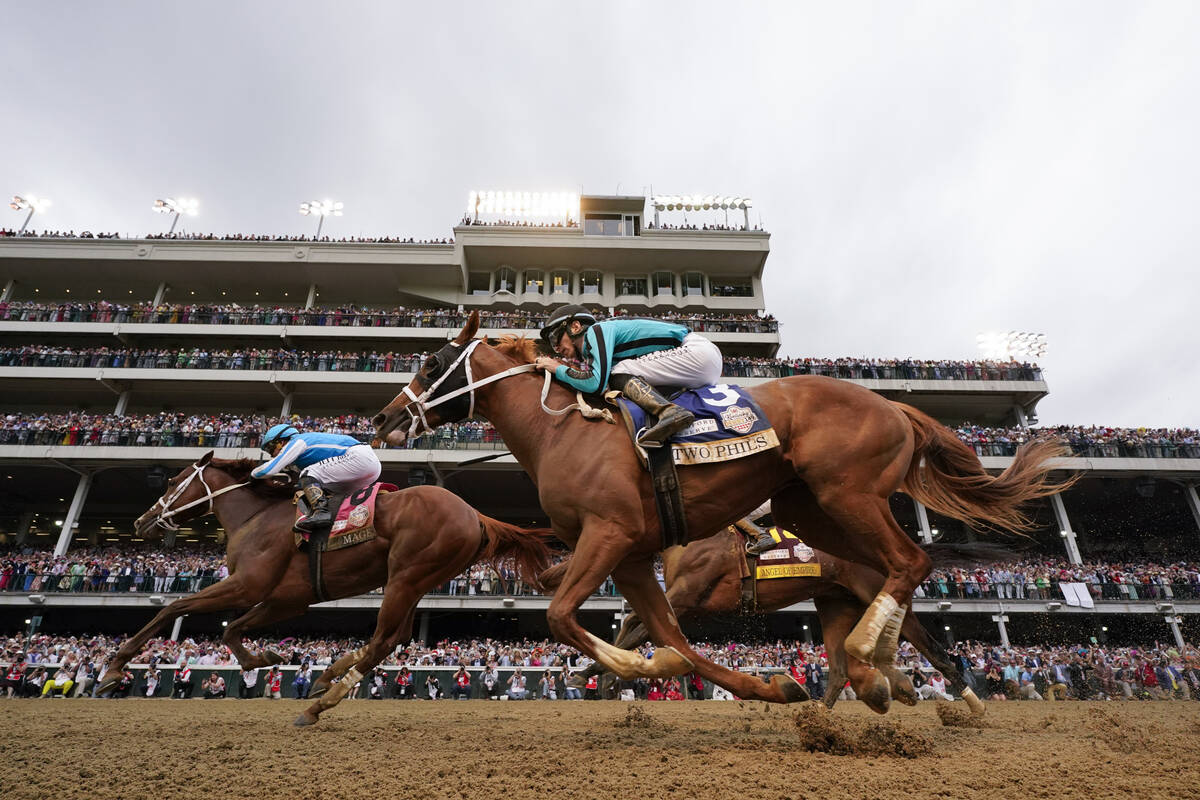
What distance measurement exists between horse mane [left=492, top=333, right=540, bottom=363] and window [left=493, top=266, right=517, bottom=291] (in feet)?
109

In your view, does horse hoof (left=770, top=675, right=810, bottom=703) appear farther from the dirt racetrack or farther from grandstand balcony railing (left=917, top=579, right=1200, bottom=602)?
grandstand balcony railing (left=917, top=579, right=1200, bottom=602)

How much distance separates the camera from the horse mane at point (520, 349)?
5.23 m

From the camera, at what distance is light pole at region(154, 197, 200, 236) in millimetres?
40188

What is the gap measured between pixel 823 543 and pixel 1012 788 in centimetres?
211

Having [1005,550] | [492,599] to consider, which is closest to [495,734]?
[1005,550]

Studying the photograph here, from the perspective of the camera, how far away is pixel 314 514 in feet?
24.0

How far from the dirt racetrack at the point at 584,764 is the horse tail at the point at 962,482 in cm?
165

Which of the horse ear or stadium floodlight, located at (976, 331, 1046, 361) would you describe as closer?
the horse ear

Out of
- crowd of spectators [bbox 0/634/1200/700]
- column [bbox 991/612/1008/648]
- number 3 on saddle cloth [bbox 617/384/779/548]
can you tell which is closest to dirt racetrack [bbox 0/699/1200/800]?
number 3 on saddle cloth [bbox 617/384/779/548]

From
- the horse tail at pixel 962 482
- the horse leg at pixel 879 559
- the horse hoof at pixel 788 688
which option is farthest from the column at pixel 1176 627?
the horse hoof at pixel 788 688

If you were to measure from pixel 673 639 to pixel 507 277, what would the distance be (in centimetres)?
3518

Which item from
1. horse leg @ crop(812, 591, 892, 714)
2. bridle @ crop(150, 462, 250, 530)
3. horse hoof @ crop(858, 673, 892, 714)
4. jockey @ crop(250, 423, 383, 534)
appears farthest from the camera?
bridle @ crop(150, 462, 250, 530)

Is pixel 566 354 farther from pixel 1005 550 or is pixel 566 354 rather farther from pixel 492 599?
pixel 492 599

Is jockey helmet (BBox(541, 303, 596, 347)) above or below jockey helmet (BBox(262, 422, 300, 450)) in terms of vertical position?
below
